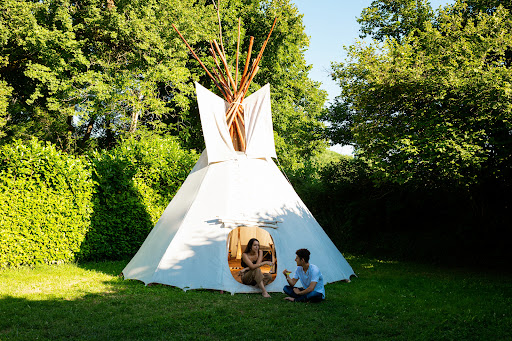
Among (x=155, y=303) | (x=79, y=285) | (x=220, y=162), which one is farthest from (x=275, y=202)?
(x=79, y=285)

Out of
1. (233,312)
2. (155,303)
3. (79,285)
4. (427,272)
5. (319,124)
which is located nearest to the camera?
(233,312)

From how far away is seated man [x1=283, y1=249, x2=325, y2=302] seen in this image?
578 cm

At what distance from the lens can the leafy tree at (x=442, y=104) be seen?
28.8 ft

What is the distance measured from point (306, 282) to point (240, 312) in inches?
47.2

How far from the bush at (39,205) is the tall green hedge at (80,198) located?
2cm

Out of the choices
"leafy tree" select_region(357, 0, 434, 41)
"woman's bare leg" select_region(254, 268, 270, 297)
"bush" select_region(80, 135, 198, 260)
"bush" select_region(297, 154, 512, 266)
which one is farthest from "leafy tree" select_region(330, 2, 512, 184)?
"bush" select_region(80, 135, 198, 260)

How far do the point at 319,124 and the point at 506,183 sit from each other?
7.86 m

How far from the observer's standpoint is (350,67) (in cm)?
1136

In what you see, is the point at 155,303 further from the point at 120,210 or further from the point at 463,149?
the point at 463,149

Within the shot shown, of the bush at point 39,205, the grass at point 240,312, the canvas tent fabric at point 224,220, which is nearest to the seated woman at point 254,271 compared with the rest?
the canvas tent fabric at point 224,220

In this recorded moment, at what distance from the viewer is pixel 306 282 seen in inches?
233

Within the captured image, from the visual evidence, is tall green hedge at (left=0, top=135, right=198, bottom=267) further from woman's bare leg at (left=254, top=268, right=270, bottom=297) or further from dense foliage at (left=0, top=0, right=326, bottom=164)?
woman's bare leg at (left=254, top=268, right=270, bottom=297)

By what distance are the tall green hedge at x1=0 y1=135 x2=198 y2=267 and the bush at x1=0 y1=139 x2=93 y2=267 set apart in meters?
0.02

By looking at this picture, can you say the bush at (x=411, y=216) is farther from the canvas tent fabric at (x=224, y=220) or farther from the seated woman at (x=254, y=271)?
the seated woman at (x=254, y=271)
